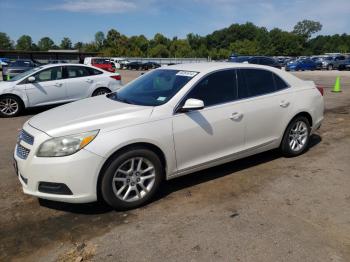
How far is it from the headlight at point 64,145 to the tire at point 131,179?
36 centimetres

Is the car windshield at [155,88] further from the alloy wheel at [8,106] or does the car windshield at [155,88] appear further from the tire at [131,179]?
the alloy wheel at [8,106]

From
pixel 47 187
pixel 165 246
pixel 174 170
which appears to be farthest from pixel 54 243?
pixel 174 170

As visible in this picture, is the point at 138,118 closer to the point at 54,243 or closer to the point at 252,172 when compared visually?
the point at 54,243

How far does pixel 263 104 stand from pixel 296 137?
3.54ft

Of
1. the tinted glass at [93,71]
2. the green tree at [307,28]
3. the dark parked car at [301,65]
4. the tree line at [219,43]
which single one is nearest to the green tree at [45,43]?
the tree line at [219,43]

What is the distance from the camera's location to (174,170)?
173 inches

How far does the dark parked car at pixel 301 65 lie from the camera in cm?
4019

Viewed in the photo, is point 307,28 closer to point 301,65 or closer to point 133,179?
point 301,65

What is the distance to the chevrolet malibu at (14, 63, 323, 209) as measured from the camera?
381 centimetres

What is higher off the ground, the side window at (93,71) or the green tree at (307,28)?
the green tree at (307,28)

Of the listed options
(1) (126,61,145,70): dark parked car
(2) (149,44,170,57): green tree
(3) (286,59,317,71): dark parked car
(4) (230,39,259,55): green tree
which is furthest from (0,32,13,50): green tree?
(3) (286,59,317,71): dark parked car

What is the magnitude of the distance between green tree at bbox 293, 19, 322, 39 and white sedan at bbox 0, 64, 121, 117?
519ft

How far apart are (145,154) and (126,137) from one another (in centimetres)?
31

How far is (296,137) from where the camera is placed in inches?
231
